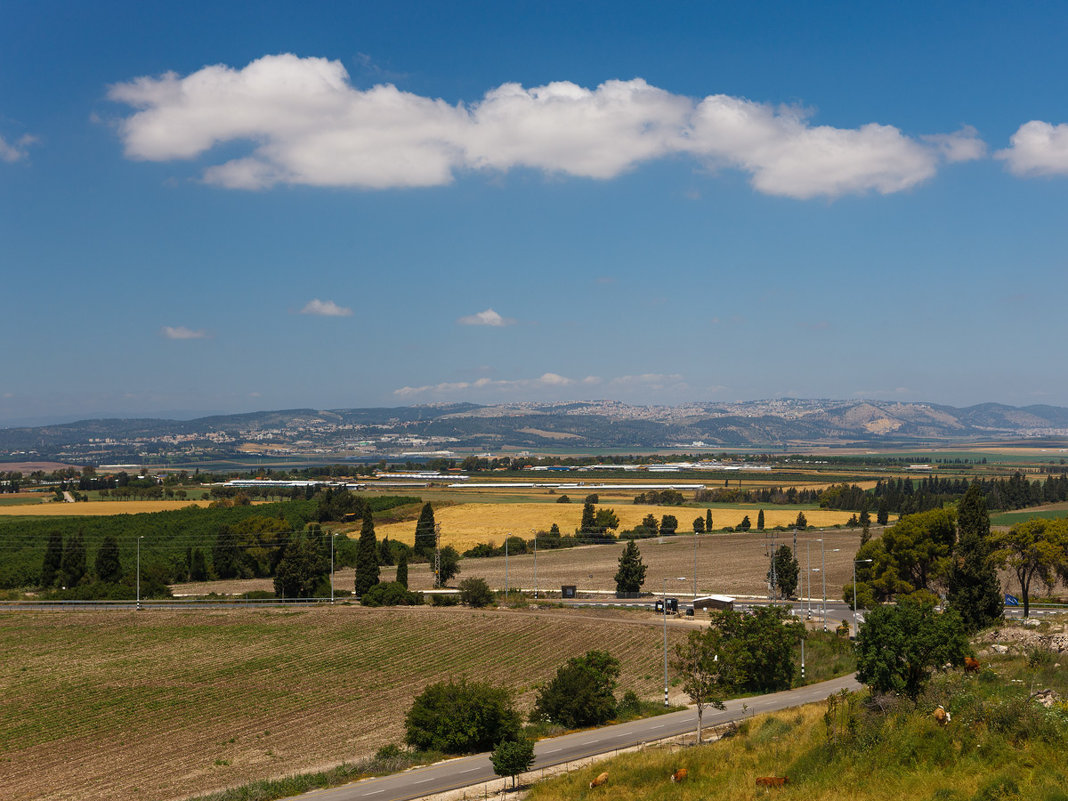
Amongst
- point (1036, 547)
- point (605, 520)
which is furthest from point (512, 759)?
A: point (605, 520)

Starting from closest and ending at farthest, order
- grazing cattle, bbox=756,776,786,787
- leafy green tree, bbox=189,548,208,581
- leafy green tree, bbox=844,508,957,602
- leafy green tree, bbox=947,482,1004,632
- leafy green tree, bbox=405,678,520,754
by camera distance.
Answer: grazing cattle, bbox=756,776,786,787
leafy green tree, bbox=405,678,520,754
leafy green tree, bbox=947,482,1004,632
leafy green tree, bbox=844,508,957,602
leafy green tree, bbox=189,548,208,581

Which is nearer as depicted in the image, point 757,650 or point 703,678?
point 703,678

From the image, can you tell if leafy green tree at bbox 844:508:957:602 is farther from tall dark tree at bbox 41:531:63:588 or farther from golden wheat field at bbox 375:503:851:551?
tall dark tree at bbox 41:531:63:588

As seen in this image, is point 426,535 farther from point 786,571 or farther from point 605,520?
point 786,571

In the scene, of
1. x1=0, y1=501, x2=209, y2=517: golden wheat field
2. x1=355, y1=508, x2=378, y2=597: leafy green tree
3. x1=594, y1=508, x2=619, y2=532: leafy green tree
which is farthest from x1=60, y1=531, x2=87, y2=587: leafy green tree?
x1=594, y1=508, x2=619, y2=532: leafy green tree

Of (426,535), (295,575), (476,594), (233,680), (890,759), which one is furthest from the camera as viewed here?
(426,535)

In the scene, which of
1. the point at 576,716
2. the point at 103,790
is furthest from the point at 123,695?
the point at 576,716

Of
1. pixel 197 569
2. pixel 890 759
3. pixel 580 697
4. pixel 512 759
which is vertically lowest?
pixel 197 569

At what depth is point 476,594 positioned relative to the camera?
273 ft

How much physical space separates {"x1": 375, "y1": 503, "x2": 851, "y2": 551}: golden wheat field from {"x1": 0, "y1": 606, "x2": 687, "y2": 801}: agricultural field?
5078 cm

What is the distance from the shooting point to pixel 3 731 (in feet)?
147

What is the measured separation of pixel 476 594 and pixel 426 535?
42.4m

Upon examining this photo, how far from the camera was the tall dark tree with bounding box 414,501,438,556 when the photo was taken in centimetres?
11975

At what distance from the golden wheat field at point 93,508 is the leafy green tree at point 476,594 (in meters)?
93.5
